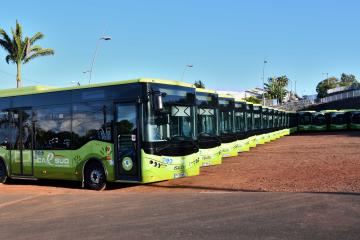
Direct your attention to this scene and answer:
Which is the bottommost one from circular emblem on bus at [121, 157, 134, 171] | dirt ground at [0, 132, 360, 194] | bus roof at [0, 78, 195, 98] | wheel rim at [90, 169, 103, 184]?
dirt ground at [0, 132, 360, 194]

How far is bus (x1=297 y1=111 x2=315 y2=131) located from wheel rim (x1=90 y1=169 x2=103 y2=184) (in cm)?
5105

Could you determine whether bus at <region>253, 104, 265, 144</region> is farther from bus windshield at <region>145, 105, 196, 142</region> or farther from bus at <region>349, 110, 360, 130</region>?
bus at <region>349, 110, 360, 130</region>

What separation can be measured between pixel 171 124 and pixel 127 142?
4.38 ft

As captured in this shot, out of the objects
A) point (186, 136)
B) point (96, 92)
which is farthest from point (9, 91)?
point (186, 136)

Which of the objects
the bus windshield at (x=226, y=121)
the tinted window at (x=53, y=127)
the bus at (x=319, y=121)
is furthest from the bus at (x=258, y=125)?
the bus at (x=319, y=121)

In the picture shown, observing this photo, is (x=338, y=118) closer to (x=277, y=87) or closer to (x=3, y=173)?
(x=3, y=173)

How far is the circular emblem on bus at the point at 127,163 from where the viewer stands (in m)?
13.7

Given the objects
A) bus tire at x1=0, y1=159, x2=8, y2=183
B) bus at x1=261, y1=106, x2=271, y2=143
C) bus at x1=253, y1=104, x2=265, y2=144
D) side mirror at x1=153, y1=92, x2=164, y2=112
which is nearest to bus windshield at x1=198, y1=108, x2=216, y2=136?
side mirror at x1=153, y1=92, x2=164, y2=112

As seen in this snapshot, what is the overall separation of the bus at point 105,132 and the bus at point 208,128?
2.88m

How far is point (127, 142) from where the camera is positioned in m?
13.8

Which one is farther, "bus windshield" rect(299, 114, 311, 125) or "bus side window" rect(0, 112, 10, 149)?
"bus windshield" rect(299, 114, 311, 125)

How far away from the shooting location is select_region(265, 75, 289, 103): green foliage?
12850 cm

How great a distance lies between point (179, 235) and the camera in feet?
25.2

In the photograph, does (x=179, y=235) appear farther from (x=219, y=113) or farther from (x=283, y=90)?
(x=283, y=90)
